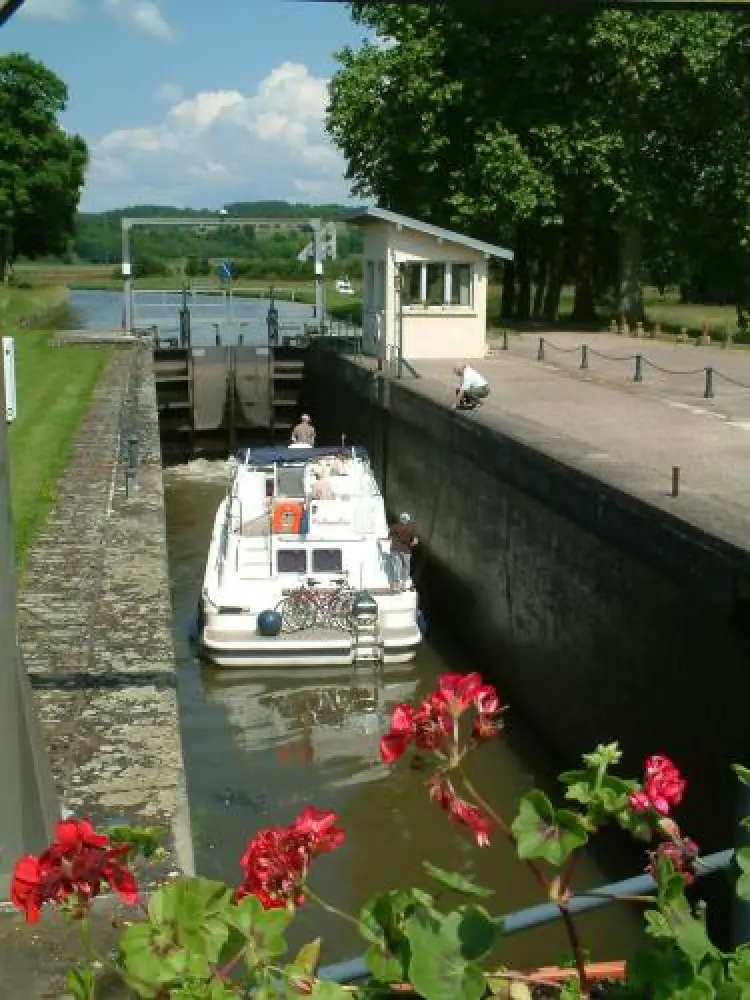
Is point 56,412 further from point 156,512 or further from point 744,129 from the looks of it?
point 744,129

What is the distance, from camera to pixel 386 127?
3516 centimetres

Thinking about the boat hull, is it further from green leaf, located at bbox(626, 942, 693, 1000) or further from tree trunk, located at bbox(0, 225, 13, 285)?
green leaf, located at bbox(626, 942, 693, 1000)

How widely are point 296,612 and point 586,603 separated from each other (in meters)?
3.55

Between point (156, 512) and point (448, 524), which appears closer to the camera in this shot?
point (156, 512)

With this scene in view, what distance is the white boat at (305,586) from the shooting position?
13.0 meters

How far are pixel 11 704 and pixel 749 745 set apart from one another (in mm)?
5171

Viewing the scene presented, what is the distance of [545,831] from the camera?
198cm

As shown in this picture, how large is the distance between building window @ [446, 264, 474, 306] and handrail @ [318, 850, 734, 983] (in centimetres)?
2351

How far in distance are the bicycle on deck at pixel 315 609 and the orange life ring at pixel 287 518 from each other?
1.09m

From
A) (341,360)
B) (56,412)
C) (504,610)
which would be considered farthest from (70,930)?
(341,360)

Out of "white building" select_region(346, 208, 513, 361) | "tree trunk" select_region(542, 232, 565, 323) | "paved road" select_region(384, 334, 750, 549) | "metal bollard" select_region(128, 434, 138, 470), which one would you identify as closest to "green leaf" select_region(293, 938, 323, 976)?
"paved road" select_region(384, 334, 750, 549)

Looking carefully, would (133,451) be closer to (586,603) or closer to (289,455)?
(586,603)

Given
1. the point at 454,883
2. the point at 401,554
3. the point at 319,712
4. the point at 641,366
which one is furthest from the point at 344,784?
the point at 641,366

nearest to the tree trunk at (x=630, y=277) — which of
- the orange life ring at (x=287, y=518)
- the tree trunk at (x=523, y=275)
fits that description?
the tree trunk at (x=523, y=275)
